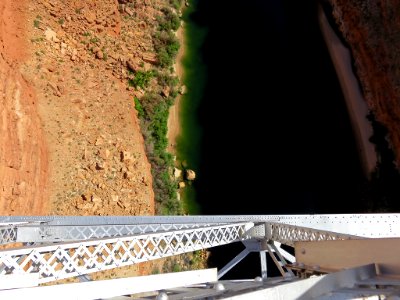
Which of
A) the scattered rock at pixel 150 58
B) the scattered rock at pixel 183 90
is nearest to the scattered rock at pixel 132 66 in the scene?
the scattered rock at pixel 150 58

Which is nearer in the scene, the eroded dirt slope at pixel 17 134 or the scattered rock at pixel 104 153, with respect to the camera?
the eroded dirt slope at pixel 17 134

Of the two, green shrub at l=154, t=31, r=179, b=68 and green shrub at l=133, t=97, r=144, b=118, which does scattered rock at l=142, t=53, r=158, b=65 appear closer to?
green shrub at l=154, t=31, r=179, b=68

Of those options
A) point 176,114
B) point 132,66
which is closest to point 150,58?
point 132,66

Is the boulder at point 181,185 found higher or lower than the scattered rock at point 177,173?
lower

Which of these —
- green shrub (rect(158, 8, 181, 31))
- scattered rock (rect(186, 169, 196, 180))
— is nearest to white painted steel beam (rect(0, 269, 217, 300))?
scattered rock (rect(186, 169, 196, 180))

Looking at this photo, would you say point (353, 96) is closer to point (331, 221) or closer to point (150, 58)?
point (150, 58)

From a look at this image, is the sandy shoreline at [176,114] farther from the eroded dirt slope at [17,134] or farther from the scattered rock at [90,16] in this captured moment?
the eroded dirt slope at [17,134]
